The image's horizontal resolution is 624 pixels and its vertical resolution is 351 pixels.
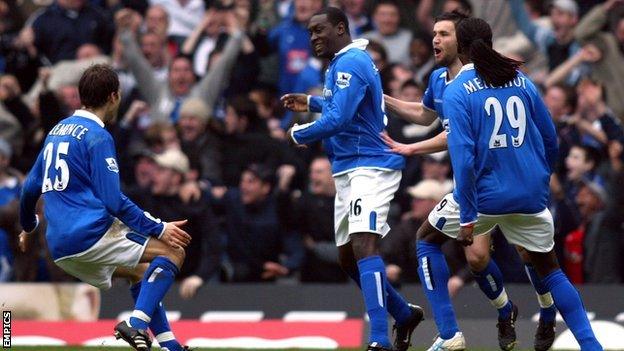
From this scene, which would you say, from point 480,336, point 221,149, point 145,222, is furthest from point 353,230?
point 221,149

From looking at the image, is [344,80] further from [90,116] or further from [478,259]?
[90,116]

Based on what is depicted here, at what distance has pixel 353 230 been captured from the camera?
10969 mm

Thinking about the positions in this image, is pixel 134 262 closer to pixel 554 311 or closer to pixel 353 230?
pixel 353 230

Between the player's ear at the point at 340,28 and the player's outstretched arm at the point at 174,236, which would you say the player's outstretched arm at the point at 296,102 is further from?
the player's outstretched arm at the point at 174,236

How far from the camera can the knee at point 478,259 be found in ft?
36.3

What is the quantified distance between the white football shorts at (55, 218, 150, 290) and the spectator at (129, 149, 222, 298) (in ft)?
15.8

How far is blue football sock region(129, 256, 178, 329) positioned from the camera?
1040 centimetres

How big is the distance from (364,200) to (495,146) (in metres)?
1.15

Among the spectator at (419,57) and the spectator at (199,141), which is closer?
the spectator at (199,141)

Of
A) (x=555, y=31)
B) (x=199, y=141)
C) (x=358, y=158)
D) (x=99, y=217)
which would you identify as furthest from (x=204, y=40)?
(x=99, y=217)

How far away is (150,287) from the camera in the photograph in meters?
10.5

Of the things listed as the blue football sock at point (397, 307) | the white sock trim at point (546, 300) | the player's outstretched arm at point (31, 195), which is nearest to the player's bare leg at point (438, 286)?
the blue football sock at point (397, 307)

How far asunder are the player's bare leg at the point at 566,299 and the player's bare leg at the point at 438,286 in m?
0.78

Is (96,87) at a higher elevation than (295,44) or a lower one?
lower
